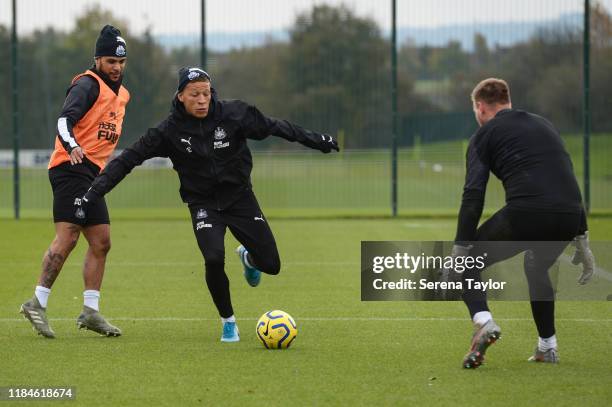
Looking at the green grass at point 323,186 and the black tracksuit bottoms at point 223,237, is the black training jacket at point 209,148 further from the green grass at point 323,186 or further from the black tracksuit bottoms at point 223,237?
the green grass at point 323,186

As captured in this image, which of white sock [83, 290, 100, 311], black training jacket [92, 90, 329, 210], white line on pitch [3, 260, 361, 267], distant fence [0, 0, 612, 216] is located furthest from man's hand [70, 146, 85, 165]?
distant fence [0, 0, 612, 216]

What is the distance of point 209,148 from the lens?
8.86 meters

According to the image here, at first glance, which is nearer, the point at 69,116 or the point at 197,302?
the point at 69,116

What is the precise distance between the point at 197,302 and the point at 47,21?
13448 mm

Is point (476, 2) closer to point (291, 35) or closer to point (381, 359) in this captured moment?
point (291, 35)

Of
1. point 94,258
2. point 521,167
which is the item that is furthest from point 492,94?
point 94,258

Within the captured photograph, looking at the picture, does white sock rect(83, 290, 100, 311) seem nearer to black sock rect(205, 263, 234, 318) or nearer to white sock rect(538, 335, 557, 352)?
black sock rect(205, 263, 234, 318)

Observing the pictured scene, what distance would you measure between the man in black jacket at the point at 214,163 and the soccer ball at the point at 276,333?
40 centimetres

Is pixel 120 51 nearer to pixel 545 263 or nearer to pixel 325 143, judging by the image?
pixel 325 143

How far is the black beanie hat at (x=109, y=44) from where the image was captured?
30.7ft

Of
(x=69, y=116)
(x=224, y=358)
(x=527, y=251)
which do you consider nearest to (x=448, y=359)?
(x=527, y=251)

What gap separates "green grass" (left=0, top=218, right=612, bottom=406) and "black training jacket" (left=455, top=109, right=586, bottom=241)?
1034mm

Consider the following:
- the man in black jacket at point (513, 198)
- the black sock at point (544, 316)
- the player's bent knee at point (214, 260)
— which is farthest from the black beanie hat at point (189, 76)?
the black sock at point (544, 316)

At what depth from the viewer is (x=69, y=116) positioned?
9133mm
